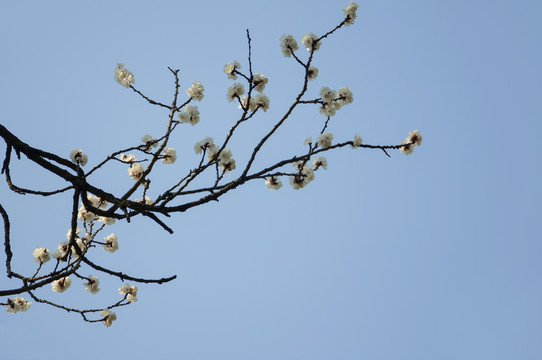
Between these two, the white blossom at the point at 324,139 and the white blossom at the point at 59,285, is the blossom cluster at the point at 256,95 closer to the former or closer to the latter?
the white blossom at the point at 324,139

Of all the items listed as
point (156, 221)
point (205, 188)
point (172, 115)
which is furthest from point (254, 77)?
point (156, 221)

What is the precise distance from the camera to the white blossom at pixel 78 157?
5.20 m

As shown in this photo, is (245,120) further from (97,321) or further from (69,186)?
(97,321)

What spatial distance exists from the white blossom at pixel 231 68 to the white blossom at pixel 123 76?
126cm

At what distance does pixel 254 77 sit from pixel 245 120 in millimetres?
700

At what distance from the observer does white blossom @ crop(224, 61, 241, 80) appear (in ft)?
17.2

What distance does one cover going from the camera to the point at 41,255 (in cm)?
557

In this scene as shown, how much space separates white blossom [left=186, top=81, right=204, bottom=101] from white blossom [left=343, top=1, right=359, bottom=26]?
1.81 metres

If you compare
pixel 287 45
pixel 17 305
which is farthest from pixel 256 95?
pixel 17 305

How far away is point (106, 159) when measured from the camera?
4422 millimetres

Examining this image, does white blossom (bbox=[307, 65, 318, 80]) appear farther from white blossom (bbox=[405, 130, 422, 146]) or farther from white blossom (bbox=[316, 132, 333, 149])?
white blossom (bbox=[405, 130, 422, 146])

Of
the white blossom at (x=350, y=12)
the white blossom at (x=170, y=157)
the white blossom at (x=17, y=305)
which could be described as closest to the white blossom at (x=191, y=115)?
the white blossom at (x=170, y=157)

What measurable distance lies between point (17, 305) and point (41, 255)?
115 centimetres

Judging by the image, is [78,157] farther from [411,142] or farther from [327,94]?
[411,142]
